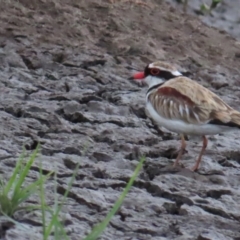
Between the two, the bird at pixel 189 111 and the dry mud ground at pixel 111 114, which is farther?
the bird at pixel 189 111

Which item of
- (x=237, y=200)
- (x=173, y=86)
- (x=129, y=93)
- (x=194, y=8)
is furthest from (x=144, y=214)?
(x=194, y=8)

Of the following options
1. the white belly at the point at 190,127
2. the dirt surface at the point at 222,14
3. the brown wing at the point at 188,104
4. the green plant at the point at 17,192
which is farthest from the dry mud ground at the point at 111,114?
the dirt surface at the point at 222,14

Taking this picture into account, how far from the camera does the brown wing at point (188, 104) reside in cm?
622

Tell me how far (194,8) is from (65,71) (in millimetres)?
3638

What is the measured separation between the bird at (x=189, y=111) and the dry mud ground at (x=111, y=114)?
311mm

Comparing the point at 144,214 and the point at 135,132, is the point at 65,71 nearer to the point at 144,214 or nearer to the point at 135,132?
the point at 135,132

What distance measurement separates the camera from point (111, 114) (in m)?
7.64

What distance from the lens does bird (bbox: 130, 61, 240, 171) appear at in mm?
6207

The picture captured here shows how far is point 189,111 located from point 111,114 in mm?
1463

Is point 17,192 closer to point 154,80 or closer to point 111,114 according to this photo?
point 154,80

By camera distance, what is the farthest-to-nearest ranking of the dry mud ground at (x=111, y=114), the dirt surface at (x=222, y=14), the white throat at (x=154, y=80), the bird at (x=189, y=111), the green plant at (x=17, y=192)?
the dirt surface at (x=222, y=14) → the white throat at (x=154, y=80) → the bird at (x=189, y=111) → the dry mud ground at (x=111, y=114) → the green plant at (x=17, y=192)

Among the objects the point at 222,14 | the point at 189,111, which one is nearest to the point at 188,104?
the point at 189,111

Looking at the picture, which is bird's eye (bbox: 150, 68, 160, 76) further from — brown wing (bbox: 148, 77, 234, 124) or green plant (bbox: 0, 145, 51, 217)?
green plant (bbox: 0, 145, 51, 217)

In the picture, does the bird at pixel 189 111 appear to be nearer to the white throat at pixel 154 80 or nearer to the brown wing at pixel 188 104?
the brown wing at pixel 188 104
